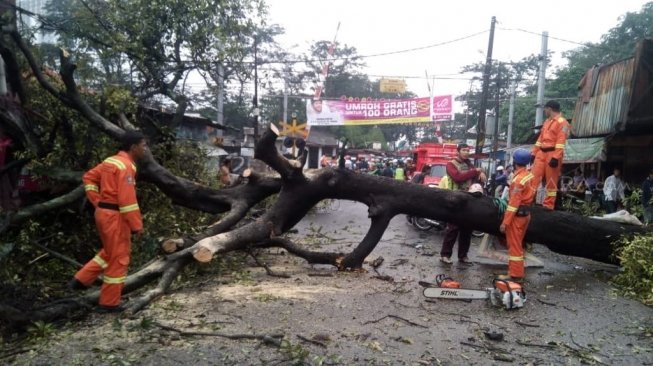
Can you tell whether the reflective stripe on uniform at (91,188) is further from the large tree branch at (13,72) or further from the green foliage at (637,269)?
the green foliage at (637,269)

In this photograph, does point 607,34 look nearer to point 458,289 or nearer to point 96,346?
point 458,289

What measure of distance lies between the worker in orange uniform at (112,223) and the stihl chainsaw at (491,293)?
9.54 ft

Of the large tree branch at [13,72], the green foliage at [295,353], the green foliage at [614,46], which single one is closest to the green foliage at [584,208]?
the green foliage at [295,353]

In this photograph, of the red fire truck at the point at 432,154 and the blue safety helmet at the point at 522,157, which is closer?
the blue safety helmet at the point at 522,157

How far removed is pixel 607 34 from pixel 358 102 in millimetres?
17900

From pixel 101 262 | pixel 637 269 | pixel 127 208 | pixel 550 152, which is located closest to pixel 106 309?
pixel 101 262

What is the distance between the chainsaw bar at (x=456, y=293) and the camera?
468 centimetres

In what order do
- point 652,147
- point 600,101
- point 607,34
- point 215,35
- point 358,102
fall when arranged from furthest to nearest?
1. point 607,34
2. point 358,102
3. point 652,147
4. point 215,35
5. point 600,101

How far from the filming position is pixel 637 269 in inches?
208

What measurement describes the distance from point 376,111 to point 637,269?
16705 mm

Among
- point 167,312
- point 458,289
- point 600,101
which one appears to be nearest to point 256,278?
point 167,312

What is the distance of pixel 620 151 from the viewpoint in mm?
11836

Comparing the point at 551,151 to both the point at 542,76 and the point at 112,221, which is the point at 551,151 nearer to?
the point at 112,221

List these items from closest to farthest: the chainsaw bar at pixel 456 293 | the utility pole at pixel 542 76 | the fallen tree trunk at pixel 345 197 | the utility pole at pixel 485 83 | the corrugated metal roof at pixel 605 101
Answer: the chainsaw bar at pixel 456 293
the fallen tree trunk at pixel 345 197
the corrugated metal roof at pixel 605 101
the utility pole at pixel 542 76
the utility pole at pixel 485 83
